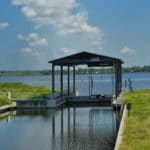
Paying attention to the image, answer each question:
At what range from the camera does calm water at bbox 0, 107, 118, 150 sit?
14.5 m

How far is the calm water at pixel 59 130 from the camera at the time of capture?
14.5 m

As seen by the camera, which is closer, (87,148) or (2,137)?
(87,148)

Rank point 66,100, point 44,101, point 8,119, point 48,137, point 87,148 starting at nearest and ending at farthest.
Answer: point 87,148
point 48,137
point 8,119
point 44,101
point 66,100

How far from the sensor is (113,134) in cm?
1648

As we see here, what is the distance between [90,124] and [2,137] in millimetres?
5360

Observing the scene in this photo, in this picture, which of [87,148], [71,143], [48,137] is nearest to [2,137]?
[48,137]

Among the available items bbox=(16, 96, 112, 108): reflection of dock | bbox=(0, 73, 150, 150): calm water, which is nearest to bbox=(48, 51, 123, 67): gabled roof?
bbox=(16, 96, 112, 108): reflection of dock

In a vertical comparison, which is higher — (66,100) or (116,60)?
(116,60)

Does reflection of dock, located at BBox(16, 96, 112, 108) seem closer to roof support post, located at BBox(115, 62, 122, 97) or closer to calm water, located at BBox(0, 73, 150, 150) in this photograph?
roof support post, located at BBox(115, 62, 122, 97)

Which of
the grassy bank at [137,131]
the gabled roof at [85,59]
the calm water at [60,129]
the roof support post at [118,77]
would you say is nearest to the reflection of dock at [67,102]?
the roof support post at [118,77]

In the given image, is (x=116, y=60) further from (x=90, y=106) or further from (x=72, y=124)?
(x=72, y=124)

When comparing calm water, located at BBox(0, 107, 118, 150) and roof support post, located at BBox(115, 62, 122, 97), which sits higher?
A: roof support post, located at BBox(115, 62, 122, 97)

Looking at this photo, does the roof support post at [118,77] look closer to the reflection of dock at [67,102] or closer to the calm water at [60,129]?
the reflection of dock at [67,102]

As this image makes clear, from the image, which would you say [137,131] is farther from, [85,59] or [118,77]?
[118,77]
